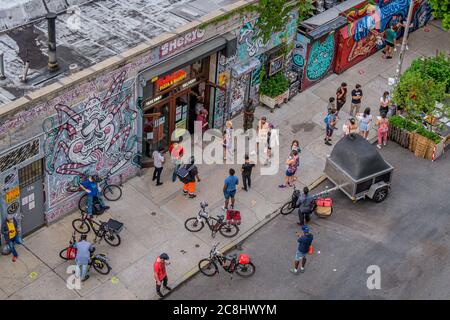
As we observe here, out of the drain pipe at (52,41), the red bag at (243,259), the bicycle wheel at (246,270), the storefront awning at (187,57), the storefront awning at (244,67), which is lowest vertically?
the bicycle wheel at (246,270)

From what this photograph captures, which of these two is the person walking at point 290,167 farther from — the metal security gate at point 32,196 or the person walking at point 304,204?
the metal security gate at point 32,196

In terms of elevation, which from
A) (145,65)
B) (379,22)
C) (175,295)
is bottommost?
(175,295)

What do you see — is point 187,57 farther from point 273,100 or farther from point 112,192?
point 273,100

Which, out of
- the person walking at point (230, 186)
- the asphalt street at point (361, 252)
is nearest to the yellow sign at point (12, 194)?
the asphalt street at point (361, 252)

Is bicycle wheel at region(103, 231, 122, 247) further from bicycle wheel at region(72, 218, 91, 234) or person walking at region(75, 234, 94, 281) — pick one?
person walking at region(75, 234, 94, 281)

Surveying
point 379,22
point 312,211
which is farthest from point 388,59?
point 312,211
